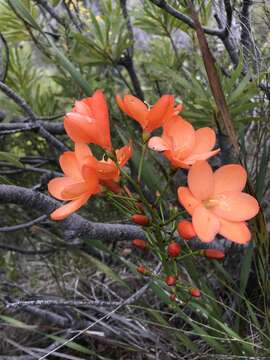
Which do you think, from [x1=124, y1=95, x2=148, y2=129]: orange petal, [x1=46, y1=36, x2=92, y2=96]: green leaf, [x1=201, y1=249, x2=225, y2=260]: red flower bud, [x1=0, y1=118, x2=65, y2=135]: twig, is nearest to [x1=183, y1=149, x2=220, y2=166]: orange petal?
[x1=124, y1=95, x2=148, y2=129]: orange petal

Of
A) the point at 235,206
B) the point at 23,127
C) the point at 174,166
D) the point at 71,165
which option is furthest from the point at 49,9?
the point at 235,206

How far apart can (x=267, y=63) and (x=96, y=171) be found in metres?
0.61

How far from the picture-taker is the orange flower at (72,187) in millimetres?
786

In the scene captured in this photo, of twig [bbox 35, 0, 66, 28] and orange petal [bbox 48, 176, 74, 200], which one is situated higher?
twig [bbox 35, 0, 66, 28]

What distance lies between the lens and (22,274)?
197 centimetres

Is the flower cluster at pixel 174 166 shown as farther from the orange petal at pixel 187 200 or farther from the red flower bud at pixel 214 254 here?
the red flower bud at pixel 214 254

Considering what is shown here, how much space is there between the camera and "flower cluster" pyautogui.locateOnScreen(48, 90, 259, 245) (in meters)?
0.78

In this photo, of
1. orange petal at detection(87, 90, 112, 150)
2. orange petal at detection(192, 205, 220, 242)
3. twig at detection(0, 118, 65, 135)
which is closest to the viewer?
orange petal at detection(192, 205, 220, 242)

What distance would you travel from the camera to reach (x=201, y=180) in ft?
2.65

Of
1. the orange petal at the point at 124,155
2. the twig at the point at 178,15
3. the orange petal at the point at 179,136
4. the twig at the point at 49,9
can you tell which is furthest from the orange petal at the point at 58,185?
the twig at the point at 49,9

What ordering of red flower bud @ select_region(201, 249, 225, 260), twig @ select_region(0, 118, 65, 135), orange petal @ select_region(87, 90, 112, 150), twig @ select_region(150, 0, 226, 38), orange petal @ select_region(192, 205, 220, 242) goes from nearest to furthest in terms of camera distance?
orange petal @ select_region(192, 205, 220, 242) < orange petal @ select_region(87, 90, 112, 150) < red flower bud @ select_region(201, 249, 225, 260) < twig @ select_region(150, 0, 226, 38) < twig @ select_region(0, 118, 65, 135)

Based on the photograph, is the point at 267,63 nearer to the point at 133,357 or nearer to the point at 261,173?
the point at 261,173

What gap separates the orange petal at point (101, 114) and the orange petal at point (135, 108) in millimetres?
39

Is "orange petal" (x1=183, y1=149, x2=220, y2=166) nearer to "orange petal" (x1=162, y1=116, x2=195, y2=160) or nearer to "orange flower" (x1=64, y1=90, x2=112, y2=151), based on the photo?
"orange petal" (x1=162, y1=116, x2=195, y2=160)
